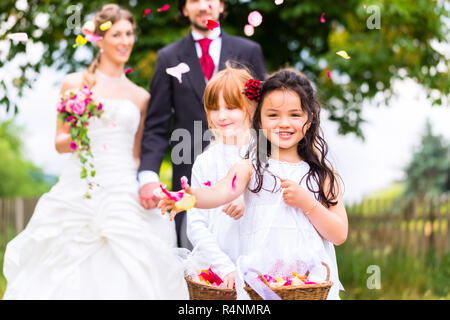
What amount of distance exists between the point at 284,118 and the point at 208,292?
872 millimetres

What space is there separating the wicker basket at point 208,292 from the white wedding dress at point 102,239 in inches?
59.6

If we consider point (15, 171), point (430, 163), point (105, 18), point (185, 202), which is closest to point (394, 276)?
point (105, 18)

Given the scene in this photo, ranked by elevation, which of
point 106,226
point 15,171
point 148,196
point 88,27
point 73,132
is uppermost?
point 88,27

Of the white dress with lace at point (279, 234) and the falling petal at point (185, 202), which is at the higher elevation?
the falling petal at point (185, 202)

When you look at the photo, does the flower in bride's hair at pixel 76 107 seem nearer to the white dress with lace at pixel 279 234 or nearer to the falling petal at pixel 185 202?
the white dress with lace at pixel 279 234

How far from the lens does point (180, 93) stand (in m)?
3.79

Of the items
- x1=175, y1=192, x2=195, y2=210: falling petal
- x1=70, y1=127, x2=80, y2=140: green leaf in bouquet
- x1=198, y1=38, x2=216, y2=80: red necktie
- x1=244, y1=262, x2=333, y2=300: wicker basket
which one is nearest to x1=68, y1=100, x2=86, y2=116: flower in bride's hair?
x1=70, y1=127, x2=80, y2=140: green leaf in bouquet

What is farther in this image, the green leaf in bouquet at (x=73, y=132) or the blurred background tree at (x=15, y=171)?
the blurred background tree at (x=15, y=171)

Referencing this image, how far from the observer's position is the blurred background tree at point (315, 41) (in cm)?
725

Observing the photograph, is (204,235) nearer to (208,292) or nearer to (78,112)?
(208,292)

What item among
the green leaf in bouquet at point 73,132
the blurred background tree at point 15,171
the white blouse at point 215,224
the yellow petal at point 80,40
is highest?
the yellow petal at point 80,40

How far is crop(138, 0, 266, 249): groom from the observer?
364 centimetres

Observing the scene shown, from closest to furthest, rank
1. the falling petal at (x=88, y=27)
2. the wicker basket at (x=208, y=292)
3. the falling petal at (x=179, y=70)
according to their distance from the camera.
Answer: the wicker basket at (x=208, y=292) → the falling petal at (x=179, y=70) → the falling petal at (x=88, y=27)

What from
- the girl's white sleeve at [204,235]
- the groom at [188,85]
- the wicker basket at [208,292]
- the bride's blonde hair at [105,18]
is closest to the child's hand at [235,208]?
the girl's white sleeve at [204,235]
